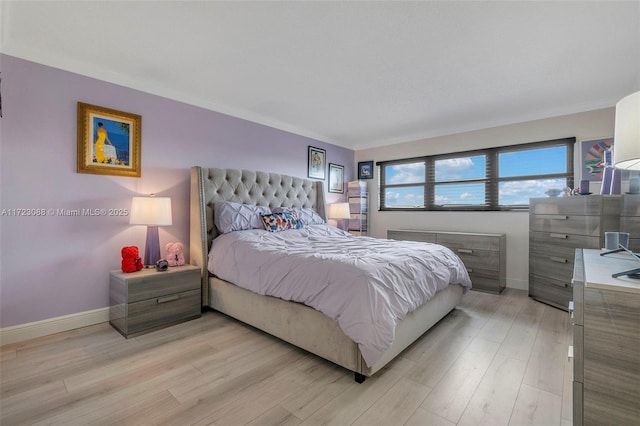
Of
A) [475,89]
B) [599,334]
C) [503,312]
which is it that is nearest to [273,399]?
[599,334]

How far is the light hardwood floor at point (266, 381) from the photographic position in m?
1.43

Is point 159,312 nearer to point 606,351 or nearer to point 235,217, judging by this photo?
point 235,217

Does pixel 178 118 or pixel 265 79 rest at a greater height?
pixel 265 79

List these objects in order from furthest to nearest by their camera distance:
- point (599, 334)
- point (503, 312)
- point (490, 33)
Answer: point (503, 312), point (490, 33), point (599, 334)

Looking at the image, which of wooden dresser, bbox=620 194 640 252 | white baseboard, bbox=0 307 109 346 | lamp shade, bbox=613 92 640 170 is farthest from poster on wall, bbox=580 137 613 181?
white baseboard, bbox=0 307 109 346

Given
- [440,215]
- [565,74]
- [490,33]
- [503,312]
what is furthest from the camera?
[440,215]

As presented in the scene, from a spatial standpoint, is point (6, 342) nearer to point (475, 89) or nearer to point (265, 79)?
point (265, 79)

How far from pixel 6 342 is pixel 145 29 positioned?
2.50m

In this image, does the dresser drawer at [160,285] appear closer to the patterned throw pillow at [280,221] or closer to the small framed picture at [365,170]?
the patterned throw pillow at [280,221]

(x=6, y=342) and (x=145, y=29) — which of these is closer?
(x=145, y=29)

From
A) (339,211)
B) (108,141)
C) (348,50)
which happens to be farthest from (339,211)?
(108,141)

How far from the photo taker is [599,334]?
3.31ft

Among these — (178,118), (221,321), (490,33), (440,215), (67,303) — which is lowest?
(221,321)

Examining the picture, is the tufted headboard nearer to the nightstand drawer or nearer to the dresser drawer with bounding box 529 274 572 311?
the nightstand drawer
